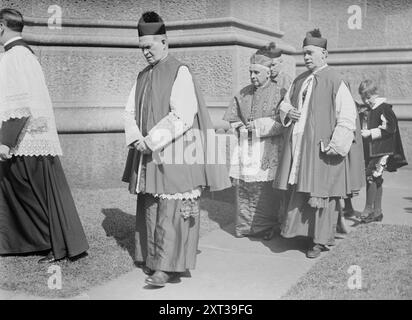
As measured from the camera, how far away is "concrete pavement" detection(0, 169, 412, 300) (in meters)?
4.41

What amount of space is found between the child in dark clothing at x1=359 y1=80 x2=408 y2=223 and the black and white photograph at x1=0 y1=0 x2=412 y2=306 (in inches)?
0.6

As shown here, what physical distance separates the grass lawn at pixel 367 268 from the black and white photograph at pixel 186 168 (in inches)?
0.9

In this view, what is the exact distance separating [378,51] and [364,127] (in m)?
4.45

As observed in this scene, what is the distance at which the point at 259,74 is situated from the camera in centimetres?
612

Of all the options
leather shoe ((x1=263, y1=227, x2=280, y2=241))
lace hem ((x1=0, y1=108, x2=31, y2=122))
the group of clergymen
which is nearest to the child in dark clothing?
the group of clergymen

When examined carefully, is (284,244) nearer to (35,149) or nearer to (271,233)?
(271,233)

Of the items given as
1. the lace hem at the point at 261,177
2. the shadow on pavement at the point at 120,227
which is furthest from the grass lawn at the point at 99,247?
the lace hem at the point at 261,177

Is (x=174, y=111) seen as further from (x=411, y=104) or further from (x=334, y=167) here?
(x=411, y=104)

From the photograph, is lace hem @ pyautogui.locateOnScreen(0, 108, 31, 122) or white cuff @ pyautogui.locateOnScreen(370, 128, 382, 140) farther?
white cuff @ pyautogui.locateOnScreen(370, 128, 382, 140)

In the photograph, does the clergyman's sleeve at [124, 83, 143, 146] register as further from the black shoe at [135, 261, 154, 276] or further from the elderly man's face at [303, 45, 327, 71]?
the elderly man's face at [303, 45, 327, 71]

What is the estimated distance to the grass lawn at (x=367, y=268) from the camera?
14.4 feet

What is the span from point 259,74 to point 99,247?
7.82 ft

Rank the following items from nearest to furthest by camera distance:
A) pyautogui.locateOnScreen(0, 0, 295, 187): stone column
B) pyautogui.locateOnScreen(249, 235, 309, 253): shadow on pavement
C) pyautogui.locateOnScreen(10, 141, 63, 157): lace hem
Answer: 1. pyautogui.locateOnScreen(10, 141, 63, 157): lace hem
2. pyautogui.locateOnScreen(249, 235, 309, 253): shadow on pavement
3. pyautogui.locateOnScreen(0, 0, 295, 187): stone column

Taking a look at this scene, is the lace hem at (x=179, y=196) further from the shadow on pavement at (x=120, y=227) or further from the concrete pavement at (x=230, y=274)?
the shadow on pavement at (x=120, y=227)
